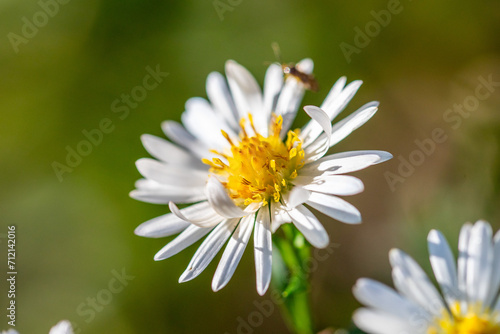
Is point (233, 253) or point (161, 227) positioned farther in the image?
point (161, 227)

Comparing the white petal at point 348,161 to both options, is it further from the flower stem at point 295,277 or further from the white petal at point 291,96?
the white petal at point 291,96

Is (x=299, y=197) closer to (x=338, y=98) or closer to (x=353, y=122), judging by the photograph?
(x=353, y=122)

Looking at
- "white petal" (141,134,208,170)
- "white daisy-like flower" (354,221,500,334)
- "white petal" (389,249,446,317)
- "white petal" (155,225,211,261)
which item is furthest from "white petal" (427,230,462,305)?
"white petal" (141,134,208,170)

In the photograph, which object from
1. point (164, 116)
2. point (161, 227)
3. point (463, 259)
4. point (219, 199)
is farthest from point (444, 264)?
point (164, 116)

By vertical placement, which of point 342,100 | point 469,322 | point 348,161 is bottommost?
point 469,322

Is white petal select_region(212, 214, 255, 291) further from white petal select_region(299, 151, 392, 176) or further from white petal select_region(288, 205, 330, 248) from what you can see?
white petal select_region(299, 151, 392, 176)
